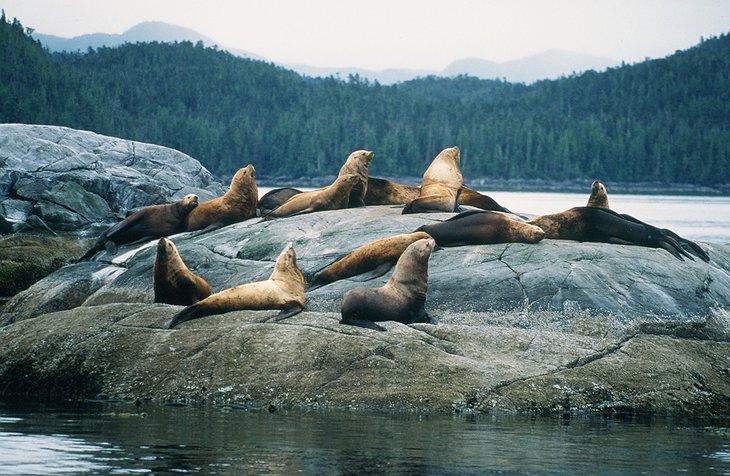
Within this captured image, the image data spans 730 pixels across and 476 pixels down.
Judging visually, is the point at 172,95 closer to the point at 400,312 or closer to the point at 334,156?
the point at 334,156

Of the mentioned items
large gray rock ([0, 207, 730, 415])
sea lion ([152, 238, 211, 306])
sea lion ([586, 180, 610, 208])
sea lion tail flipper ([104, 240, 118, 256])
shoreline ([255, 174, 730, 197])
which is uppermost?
shoreline ([255, 174, 730, 197])

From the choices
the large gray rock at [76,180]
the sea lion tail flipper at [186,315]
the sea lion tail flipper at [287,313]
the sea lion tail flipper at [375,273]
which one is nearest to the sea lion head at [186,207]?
the sea lion tail flipper at [375,273]

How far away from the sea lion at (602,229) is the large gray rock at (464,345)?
61 cm

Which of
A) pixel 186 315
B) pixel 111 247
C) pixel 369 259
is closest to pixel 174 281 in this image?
pixel 186 315

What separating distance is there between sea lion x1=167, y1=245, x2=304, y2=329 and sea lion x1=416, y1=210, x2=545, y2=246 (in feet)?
7.30

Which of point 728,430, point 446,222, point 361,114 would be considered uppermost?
point 361,114

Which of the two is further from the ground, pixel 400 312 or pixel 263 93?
pixel 263 93

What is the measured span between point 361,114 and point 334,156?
25933mm

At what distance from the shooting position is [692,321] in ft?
44.6

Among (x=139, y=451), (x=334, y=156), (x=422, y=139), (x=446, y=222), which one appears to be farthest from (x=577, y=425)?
(x=422, y=139)

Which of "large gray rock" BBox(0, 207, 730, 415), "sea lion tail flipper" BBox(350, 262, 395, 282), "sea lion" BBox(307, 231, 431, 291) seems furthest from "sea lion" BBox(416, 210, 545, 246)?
"sea lion tail flipper" BBox(350, 262, 395, 282)

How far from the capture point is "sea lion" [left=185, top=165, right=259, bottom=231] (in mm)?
18656

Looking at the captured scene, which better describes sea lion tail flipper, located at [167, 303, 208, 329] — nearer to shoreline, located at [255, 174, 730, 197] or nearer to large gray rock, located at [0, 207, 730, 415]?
large gray rock, located at [0, 207, 730, 415]

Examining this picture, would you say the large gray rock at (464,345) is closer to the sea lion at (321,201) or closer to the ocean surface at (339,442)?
the ocean surface at (339,442)
